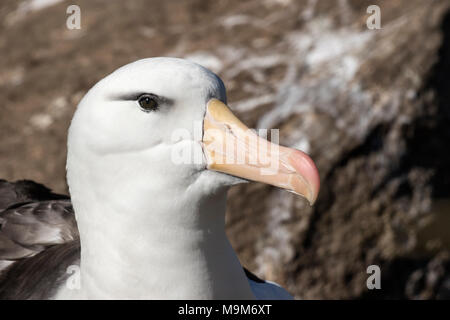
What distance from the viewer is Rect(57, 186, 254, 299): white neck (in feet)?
6.91

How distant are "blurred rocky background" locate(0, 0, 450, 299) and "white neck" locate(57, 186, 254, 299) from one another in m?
2.09

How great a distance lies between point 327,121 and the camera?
14.9 feet

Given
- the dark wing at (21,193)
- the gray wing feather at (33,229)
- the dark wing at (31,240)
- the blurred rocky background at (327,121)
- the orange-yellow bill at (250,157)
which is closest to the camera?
the orange-yellow bill at (250,157)

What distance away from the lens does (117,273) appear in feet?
7.22

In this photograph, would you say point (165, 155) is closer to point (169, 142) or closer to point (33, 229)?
point (169, 142)

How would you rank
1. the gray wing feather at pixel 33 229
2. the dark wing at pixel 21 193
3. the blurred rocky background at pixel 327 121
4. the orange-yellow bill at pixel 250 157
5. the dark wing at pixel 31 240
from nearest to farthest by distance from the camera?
1. the orange-yellow bill at pixel 250 157
2. the dark wing at pixel 31 240
3. the gray wing feather at pixel 33 229
4. the dark wing at pixel 21 193
5. the blurred rocky background at pixel 327 121

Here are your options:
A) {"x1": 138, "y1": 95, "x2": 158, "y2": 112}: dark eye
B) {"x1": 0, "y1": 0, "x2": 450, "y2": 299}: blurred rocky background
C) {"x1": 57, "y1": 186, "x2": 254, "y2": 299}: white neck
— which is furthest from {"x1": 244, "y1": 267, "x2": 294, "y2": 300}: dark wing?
{"x1": 0, "y1": 0, "x2": 450, "y2": 299}: blurred rocky background

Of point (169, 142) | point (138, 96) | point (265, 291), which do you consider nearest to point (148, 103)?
point (138, 96)

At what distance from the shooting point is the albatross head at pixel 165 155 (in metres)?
2.08

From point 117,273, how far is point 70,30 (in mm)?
Answer: 4342

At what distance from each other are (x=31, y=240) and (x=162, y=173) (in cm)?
122

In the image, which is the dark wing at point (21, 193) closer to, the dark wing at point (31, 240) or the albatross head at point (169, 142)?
the dark wing at point (31, 240)

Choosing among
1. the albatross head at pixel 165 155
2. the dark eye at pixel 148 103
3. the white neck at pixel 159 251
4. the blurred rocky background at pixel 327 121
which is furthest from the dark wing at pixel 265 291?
the blurred rocky background at pixel 327 121
